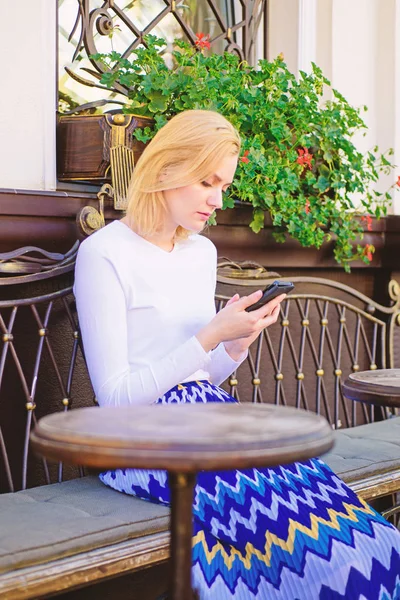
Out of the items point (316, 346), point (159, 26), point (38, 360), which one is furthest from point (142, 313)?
point (316, 346)

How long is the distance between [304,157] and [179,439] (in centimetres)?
233

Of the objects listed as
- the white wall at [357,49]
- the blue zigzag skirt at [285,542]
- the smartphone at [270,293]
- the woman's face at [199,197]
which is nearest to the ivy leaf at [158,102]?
the woman's face at [199,197]

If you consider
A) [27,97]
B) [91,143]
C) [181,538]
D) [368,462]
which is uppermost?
[27,97]

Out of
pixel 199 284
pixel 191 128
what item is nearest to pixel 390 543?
pixel 199 284

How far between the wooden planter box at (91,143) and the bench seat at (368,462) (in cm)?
121

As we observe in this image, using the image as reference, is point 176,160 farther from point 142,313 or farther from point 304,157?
point 304,157

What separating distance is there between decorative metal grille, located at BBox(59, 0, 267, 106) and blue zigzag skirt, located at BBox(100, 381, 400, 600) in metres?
1.74

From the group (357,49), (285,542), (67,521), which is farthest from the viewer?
(357,49)

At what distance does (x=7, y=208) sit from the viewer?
286 centimetres

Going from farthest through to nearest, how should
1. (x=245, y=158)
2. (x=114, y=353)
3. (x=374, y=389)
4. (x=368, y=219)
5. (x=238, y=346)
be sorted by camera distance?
(x=368, y=219) → (x=245, y=158) → (x=374, y=389) → (x=238, y=346) → (x=114, y=353)

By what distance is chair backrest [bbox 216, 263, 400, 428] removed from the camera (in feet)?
12.0

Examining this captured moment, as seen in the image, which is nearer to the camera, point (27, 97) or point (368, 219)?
point (27, 97)

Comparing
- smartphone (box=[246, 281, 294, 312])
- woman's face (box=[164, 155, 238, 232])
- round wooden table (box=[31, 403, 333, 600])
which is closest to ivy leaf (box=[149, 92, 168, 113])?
woman's face (box=[164, 155, 238, 232])

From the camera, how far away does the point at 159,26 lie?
148 inches
